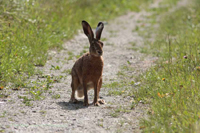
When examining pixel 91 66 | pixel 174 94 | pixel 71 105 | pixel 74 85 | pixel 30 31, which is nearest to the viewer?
pixel 174 94

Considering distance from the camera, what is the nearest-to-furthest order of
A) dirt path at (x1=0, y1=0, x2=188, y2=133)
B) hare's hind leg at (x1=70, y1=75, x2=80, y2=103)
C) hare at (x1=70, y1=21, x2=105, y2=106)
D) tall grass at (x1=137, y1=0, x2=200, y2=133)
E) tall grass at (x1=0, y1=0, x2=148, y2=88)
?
tall grass at (x1=137, y1=0, x2=200, y2=133), dirt path at (x1=0, y1=0, x2=188, y2=133), hare at (x1=70, y1=21, x2=105, y2=106), hare's hind leg at (x1=70, y1=75, x2=80, y2=103), tall grass at (x1=0, y1=0, x2=148, y2=88)

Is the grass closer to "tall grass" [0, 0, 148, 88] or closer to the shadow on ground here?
the shadow on ground

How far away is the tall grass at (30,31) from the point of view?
23.8 feet

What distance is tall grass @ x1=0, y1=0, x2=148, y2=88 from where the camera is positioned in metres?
7.27

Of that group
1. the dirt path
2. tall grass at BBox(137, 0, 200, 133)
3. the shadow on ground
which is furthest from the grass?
the shadow on ground

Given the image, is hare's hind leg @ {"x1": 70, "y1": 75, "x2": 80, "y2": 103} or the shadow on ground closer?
the shadow on ground

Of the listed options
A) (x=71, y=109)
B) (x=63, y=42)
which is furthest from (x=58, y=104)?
(x=63, y=42)

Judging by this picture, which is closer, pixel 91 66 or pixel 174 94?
→ pixel 174 94

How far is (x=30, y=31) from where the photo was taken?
913 centimetres

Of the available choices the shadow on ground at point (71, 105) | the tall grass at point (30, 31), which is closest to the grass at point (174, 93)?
the shadow on ground at point (71, 105)

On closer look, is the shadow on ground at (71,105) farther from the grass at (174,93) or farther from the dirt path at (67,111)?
the grass at (174,93)

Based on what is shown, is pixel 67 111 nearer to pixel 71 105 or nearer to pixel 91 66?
pixel 71 105

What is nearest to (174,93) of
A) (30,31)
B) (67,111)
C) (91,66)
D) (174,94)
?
(174,94)

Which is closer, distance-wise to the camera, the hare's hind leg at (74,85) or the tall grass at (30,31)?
the hare's hind leg at (74,85)
